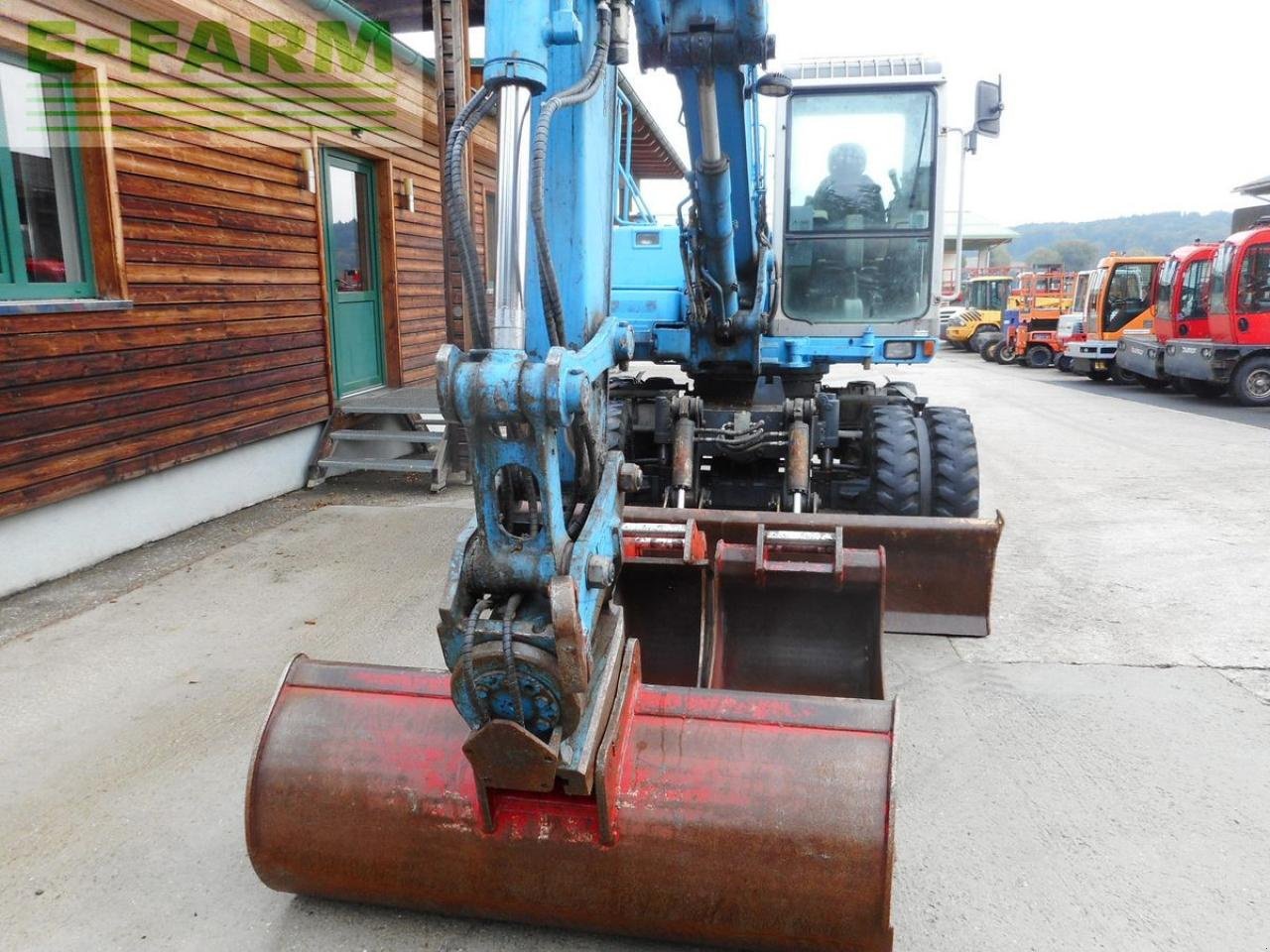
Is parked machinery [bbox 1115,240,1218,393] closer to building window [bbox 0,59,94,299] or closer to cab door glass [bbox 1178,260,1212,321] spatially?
cab door glass [bbox 1178,260,1212,321]

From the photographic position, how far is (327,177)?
7.65 meters

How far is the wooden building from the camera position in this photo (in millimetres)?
4844

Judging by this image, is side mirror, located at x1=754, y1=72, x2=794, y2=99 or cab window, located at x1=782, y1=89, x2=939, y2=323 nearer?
side mirror, located at x1=754, y1=72, x2=794, y2=99

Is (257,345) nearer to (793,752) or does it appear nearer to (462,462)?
(462,462)

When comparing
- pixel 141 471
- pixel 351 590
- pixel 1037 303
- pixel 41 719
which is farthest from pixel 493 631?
pixel 1037 303

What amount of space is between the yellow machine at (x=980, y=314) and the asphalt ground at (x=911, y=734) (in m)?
20.0

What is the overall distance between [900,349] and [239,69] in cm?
490

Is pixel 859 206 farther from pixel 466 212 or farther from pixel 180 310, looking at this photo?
pixel 180 310

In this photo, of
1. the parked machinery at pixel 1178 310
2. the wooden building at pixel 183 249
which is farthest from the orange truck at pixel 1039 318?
the wooden building at pixel 183 249

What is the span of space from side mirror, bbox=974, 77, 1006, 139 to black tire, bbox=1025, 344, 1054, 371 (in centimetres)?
1870

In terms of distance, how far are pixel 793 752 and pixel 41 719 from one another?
292 centimetres

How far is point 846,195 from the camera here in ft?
16.7

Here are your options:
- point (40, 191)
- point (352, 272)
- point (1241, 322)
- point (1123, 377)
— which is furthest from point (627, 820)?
point (1123, 377)

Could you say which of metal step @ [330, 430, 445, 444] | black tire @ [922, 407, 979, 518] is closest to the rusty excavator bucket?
black tire @ [922, 407, 979, 518]
